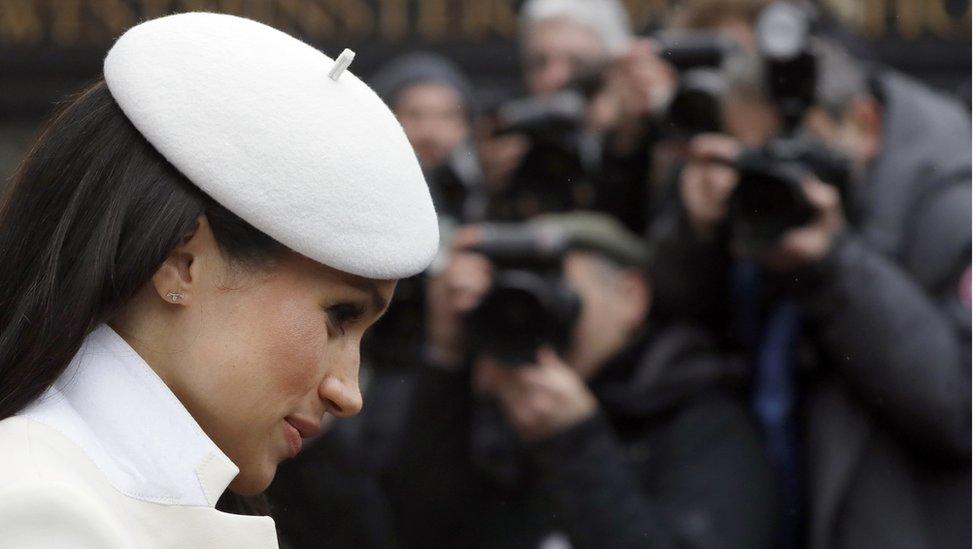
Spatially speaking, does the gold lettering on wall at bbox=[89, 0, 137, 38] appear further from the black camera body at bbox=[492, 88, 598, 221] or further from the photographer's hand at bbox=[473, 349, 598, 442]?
the photographer's hand at bbox=[473, 349, 598, 442]

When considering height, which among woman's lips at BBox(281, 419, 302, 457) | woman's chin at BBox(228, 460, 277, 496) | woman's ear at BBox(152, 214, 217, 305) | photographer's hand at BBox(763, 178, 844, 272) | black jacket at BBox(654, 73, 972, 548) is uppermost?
woman's ear at BBox(152, 214, 217, 305)

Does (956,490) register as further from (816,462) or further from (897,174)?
(897,174)

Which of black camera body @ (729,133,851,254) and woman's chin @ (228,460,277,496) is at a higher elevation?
woman's chin @ (228,460,277,496)

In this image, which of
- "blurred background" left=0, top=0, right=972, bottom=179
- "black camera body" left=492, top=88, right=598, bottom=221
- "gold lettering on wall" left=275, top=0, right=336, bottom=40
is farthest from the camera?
"gold lettering on wall" left=275, top=0, right=336, bottom=40

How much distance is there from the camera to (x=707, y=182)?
3.02 meters

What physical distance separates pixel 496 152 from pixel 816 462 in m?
0.92

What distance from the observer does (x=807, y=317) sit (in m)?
2.85

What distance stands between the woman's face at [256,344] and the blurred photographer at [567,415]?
148 centimetres

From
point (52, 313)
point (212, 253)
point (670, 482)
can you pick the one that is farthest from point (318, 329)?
point (670, 482)

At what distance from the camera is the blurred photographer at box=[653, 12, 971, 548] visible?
2781 millimetres

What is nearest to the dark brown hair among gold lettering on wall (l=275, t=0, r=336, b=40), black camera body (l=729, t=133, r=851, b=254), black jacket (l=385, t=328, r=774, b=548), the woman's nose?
the woman's nose

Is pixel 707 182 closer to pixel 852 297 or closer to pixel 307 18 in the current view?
pixel 852 297

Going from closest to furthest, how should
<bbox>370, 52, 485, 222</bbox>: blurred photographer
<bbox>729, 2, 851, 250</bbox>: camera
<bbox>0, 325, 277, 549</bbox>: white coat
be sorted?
<bbox>0, 325, 277, 549</bbox>: white coat, <bbox>729, 2, 851, 250</bbox>: camera, <bbox>370, 52, 485, 222</bbox>: blurred photographer

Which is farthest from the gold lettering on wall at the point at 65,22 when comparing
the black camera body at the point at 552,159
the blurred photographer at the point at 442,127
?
the black camera body at the point at 552,159
